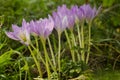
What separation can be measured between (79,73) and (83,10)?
0.81 ft

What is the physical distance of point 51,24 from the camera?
125cm

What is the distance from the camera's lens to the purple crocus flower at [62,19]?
1305 millimetres

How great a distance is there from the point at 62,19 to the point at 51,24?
91mm

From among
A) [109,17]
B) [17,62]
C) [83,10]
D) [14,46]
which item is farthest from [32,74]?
[109,17]

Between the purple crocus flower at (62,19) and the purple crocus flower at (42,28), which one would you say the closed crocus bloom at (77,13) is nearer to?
the purple crocus flower at (62,19)

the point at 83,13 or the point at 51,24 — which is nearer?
the point at 51,24

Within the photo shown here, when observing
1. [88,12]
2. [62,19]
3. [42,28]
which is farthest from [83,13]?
[42,28]

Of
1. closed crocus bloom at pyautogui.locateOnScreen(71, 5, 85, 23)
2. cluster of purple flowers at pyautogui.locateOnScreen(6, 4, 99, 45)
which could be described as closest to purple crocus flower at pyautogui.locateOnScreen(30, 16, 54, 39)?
cluster of purple flowers at pyautogui.locateOnScreen(6, 4, 99, 45)

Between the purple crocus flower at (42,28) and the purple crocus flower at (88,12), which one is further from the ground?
the purple crocus flower at (88,12)

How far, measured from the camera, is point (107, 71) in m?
1.47

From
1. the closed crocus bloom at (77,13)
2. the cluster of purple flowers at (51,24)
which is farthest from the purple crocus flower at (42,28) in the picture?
the closed crocus bloom at (77,13)

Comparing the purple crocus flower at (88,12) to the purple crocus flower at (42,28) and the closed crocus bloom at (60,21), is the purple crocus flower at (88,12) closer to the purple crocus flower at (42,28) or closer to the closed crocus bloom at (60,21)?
the closed crocus bloom at (60,21)

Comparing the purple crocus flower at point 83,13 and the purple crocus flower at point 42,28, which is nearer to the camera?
the purple crocus flower at point 42,28

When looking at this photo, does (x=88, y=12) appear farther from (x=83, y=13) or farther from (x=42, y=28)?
(x=42, y=28)
